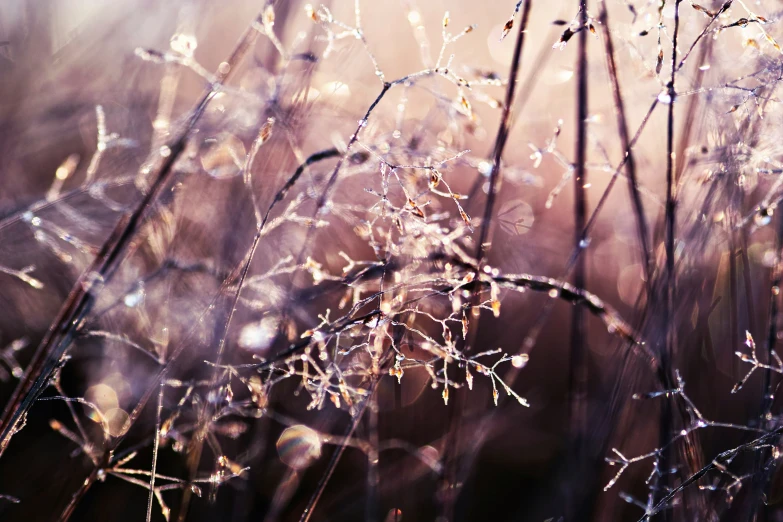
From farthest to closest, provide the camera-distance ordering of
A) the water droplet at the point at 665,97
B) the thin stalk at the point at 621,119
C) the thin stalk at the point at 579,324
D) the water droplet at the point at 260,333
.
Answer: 1. the water droplet at the point at 260,333
2. the thin stalk at the point at 579,324
3. the thin stalk at the point at 621,119
4. the water droplet at the point at 665,97

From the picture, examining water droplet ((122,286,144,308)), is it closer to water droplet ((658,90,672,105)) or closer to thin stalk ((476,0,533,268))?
thin stalk ((476,0,533,268))

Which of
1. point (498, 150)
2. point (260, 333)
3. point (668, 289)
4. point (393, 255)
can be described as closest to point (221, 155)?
point (260, 333)

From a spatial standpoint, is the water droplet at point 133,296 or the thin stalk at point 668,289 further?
the water droplet at point 133,296

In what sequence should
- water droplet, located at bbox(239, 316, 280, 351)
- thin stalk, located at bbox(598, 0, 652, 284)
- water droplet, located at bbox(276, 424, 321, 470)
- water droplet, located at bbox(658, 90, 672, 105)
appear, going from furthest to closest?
1. water droplet, located at bbox(276, 424, 321, 470)
2. water droplet, located at bbox(239, 316, 280, 351)
3. thin stalk, located at bbox(598, 0, 652, 284)
4. water droplet, located at bbox(658, 90, 672, 105)

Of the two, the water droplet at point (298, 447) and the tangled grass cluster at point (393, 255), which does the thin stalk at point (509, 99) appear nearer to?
the tangled grass cluster at point (393, 255)

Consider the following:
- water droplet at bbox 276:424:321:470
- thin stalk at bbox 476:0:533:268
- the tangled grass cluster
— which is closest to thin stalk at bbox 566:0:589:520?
the tangled grass cluster

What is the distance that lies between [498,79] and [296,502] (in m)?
1.85

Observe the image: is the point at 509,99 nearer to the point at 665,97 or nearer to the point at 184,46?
the point at 665,97

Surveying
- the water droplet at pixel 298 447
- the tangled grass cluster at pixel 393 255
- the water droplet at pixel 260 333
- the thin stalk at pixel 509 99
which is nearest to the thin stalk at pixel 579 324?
the tangled grass cluster at pixel 393 255

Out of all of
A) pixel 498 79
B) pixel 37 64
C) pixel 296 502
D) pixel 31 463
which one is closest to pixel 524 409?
pixel 296 502

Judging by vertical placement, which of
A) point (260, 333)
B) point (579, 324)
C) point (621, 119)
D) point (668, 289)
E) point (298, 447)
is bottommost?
point (298, 447)

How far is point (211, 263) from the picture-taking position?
1348 millimetres

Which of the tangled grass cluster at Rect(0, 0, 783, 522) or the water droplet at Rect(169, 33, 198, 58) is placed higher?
the water droplet at Rect(169, 33, 198, 58)

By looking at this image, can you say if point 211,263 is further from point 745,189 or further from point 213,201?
point 745,189
